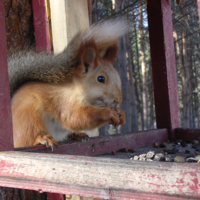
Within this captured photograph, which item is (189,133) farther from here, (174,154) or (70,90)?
(70,90)

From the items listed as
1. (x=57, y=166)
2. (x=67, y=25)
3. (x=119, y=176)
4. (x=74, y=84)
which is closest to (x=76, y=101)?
(x=74, y=84)

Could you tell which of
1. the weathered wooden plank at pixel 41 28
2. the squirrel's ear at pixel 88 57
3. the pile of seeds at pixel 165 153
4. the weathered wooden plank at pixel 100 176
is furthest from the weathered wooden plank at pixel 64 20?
the weathered wooden plank at pixel 100 176

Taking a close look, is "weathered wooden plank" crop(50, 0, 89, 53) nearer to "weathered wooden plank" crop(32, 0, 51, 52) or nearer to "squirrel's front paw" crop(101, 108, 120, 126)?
"weathered wooden plank" crop(32, 0, 51, 52)

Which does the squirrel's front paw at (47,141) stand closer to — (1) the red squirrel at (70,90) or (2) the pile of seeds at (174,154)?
(1) the red squirrel at (70,90)

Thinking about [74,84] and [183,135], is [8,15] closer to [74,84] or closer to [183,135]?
[74,84]

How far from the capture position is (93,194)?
509mm

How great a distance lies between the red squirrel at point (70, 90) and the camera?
1138 mm

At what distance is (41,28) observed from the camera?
5.30ft

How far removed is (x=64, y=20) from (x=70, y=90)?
47 cm

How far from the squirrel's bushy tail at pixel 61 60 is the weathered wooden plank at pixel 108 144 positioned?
13.5 inches

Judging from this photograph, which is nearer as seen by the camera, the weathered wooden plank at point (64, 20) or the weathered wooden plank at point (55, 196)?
the weathered wooden plank at point (55, 196)

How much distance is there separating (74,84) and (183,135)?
26.9 inches

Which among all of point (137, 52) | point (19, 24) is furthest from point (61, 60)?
point (137, 52)

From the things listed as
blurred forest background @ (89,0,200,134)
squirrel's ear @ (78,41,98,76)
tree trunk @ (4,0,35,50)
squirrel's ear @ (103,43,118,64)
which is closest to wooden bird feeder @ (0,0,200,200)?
squirrel's ear @ (78,41,98,76)
